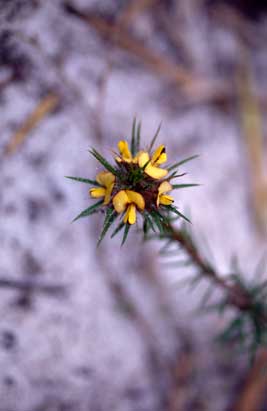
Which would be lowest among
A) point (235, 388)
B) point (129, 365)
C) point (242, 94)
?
point (235, 388)

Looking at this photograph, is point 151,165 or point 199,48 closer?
point 151,165

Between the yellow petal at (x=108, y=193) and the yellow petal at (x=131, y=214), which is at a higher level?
the yellow petal at (x=108, y=193)

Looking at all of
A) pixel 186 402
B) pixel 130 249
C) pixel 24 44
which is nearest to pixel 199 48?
pixel 24 44

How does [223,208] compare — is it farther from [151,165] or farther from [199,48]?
[151,165]

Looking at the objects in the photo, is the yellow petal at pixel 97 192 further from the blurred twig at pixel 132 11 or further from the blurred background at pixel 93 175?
the blurred twig at pixel 132 11

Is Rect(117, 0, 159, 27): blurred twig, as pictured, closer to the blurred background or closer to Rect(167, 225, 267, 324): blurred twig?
the blurred background

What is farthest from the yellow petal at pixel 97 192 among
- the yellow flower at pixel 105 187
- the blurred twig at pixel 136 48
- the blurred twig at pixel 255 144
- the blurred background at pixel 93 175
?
the blurred twig at pixel 255 144

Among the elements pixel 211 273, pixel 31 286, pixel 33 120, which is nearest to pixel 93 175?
pixel 33 120
